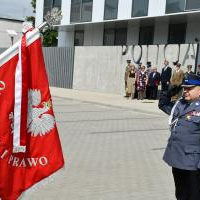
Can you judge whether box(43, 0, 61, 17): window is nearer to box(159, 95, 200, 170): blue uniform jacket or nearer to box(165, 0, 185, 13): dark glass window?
box(165, 0, 185, 13): dark glass window

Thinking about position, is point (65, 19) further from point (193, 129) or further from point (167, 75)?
point (193, 129)

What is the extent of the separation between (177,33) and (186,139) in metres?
23.3

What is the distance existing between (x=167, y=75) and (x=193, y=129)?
56.7ft

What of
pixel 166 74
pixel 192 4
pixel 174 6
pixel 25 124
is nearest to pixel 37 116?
pixel 25 124

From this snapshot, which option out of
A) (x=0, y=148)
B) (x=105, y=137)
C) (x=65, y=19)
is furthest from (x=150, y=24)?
(x=0, y=148)

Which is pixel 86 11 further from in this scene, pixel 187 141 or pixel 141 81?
pixel 187 141

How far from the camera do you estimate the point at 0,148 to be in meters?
3.34

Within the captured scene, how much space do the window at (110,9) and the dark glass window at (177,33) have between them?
3260 mm

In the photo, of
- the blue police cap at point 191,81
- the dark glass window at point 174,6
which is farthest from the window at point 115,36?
the blue police cap at point 191,81

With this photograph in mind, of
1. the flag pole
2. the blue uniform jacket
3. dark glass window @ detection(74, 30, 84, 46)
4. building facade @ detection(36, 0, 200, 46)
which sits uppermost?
building facade @ detection(36, 0, 200, 46)

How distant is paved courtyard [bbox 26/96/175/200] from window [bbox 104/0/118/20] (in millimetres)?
13712

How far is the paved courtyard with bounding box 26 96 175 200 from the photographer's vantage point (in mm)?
6323

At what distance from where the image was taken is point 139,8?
26422 millimetres

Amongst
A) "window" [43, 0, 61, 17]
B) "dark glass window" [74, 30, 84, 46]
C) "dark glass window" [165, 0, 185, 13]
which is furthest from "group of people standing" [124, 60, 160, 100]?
"window" [43, 0, 61, 17]
